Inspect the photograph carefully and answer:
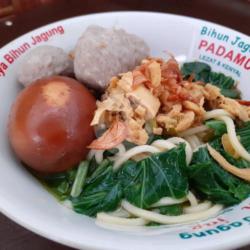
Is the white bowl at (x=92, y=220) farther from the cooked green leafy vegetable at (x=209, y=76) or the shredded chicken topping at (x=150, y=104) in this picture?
the shredded chicken topping at (x=150, y=104)

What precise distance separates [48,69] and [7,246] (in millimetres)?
540

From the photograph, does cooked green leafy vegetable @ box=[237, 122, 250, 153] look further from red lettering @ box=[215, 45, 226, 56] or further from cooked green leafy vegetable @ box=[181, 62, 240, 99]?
red lettering @ box=[215, 45, 226, 56]

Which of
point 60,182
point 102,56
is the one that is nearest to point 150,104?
point 102,56

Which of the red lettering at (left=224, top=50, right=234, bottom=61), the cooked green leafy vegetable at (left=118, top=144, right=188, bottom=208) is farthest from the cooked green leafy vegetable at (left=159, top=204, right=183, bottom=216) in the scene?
the red lettering at (left=224, top=50, right=234, bottom=61)

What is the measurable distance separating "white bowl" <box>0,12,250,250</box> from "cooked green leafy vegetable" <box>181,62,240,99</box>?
3 centimetres

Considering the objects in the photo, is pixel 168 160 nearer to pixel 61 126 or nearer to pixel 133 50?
pixel 61 126

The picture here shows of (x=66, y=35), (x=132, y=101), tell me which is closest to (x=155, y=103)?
(x=132, y=101)

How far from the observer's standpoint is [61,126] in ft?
3.73

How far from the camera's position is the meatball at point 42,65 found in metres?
1.33

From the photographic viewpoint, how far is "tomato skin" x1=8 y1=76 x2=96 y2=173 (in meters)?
1.12

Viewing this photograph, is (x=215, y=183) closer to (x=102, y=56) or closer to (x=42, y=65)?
(x=102, y=56)

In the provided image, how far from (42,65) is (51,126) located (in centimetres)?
29

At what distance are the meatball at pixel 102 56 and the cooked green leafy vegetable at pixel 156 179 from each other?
0.97 ft

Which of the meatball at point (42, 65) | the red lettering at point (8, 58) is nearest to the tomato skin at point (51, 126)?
the meatball at point (42, 65)
